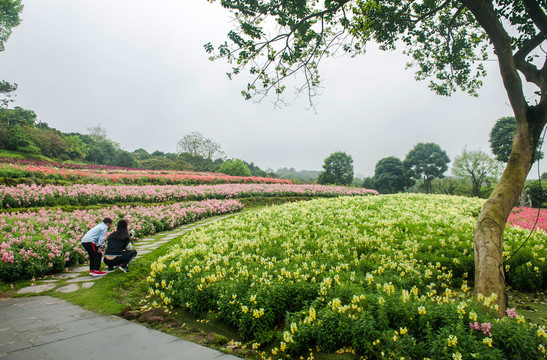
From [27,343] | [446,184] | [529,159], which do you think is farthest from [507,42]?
[446,184]

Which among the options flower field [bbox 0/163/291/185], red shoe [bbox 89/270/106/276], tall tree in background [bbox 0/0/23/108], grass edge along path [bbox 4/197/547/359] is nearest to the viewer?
grass edge along path [bbox 4/197/547/359]

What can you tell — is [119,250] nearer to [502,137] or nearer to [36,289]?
[36,289]

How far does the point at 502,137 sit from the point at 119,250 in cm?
4506

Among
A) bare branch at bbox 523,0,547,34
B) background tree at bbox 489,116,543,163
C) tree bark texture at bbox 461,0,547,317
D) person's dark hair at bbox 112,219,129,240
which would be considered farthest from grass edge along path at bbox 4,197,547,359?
background tree at bbox 489,116,543,163

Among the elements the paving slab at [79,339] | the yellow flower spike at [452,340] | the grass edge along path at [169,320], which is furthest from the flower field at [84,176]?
→ the yellow flower spike at [452,340]

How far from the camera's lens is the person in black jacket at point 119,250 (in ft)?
23.4

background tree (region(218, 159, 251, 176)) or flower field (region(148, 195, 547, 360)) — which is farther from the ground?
background tree (region(218, 159, 251, 176))

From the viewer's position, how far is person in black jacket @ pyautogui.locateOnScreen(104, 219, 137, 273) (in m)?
7.14

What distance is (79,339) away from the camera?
386 cm

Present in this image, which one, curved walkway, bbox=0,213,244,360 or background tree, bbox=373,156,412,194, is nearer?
curved walkway, bbox=0,213,244,360

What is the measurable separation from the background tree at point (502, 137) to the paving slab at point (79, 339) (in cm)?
4275

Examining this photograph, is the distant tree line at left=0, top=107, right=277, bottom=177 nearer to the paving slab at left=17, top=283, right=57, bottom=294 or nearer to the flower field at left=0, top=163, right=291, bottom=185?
the flower field at left=0, top=163, right=291, bottom=185

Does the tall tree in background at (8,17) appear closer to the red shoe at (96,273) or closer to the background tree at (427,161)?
the red shoe at (96,273)

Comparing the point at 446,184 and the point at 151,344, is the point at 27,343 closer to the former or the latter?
the point at 151,344
